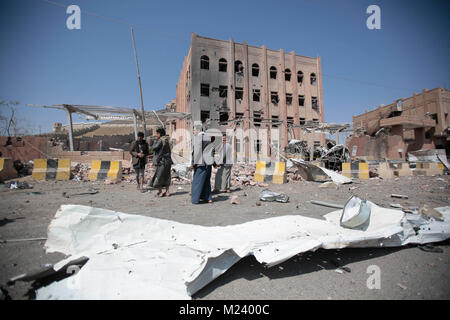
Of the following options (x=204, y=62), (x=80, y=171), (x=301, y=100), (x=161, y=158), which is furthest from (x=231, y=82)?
(x=161, y=158)

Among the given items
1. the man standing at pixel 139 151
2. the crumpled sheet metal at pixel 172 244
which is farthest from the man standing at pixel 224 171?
the crumpled sheet metal at pixel 172 244

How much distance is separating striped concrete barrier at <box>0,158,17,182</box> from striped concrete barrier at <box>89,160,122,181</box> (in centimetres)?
286

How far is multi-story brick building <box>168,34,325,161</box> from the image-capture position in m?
20.1

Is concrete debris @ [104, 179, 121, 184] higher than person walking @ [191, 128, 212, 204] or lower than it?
lower

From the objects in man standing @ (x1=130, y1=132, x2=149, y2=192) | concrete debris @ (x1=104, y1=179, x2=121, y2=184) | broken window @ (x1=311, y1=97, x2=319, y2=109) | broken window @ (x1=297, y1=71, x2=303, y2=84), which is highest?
broken window @ (x1=297, y1=71, x2=303, y2=84)

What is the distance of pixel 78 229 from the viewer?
1.93 metres

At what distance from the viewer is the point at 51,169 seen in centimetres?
799

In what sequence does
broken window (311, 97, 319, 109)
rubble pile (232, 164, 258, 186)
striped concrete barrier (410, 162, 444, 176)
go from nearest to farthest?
rubble pile (232, 164, 258, 186)
striped concrete barrier (410, 162, 444, 176)
broken window (311, 97, 319, 109)

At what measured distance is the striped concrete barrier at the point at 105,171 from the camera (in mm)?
8268

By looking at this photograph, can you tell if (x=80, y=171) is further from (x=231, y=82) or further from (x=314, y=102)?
(x=314, y=102)

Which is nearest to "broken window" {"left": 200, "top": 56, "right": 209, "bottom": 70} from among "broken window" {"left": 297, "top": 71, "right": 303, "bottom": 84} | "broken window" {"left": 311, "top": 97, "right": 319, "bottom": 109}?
"broken window" {"left": 297, "top": 71, "right": 303, "bottom": 84}

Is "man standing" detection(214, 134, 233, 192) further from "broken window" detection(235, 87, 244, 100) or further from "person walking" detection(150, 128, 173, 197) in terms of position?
"broken window" detection(235, 87, 244, 100)

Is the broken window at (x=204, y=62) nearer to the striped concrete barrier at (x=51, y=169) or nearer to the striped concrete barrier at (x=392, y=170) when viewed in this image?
the striped concrete barrier at (x=51, y=169)
